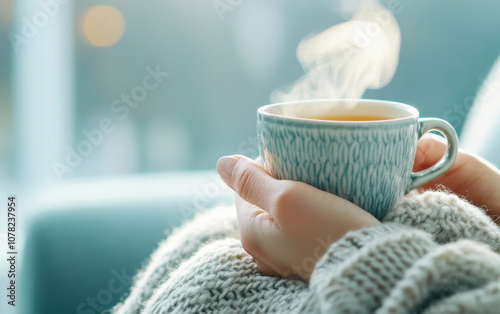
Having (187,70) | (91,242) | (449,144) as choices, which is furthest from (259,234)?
(187,70)

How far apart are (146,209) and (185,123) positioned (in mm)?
742

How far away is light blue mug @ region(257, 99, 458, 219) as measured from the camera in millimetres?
490

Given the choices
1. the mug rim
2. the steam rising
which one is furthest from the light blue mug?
the steam rising

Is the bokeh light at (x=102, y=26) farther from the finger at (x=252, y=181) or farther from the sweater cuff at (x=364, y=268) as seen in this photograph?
the sweater cuff at (x=364, y=268)

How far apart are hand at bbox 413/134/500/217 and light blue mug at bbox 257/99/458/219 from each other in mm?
164

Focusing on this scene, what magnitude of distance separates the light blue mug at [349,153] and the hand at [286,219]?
18mm

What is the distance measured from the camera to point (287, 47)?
1766mm

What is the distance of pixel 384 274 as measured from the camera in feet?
1.31

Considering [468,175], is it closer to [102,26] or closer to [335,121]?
[335,121]

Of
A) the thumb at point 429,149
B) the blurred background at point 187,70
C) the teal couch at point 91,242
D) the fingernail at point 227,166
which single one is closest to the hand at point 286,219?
the fingernail at point 227,166

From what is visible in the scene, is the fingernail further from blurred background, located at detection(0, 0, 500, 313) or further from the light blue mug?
blurred background, located at detection(0, 0, 500, 313)

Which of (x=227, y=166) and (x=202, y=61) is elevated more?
Answer: (x=202, y=61)

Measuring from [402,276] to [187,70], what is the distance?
4.96ft

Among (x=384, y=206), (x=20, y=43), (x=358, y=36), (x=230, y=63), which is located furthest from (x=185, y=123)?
(x=384, y=206)
